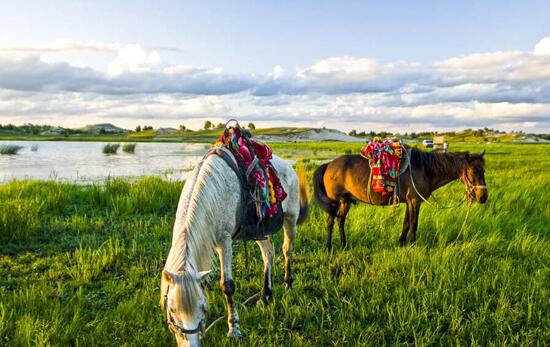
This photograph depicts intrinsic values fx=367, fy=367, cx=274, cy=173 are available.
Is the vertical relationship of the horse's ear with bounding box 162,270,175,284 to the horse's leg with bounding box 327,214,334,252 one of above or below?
above

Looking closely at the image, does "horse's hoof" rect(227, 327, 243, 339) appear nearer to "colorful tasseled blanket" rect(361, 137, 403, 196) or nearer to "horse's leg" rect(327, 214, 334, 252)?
"horse's leg" rect(327, 214, 334, 252)

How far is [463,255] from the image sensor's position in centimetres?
513

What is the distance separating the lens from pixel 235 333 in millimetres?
3309

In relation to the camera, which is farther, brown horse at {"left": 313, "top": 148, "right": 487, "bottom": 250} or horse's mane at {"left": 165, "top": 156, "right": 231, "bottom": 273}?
brown horse at {"left": 313, "top": 148, "right": 487, "bottom": 250}

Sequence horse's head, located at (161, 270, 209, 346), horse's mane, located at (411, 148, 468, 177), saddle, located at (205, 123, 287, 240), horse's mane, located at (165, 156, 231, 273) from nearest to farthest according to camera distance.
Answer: horse's head, located at (161, 270, 209, 346), horse's mane, located at (165, 156, 231, 273), saddle, located at (205, 123, 287, 240), horse's mane, located at (411, 148, 468, 177)

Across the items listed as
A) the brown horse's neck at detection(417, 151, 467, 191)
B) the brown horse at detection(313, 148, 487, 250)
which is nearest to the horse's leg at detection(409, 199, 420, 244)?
the brown horse at detection(313, 148, 487, 250)

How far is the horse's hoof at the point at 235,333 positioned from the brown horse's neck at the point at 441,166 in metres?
4.29

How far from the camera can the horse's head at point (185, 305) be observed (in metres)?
2.32

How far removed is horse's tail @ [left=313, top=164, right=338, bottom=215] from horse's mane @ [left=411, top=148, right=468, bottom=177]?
1.58 m

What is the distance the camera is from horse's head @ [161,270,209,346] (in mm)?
2320

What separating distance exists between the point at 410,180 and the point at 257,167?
330cm

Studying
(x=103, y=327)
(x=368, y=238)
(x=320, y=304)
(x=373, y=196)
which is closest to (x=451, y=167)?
(x=373, y=196)

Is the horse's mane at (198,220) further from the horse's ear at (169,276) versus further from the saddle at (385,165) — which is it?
the saddle at (385,165)

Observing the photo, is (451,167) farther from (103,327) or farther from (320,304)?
(103,327)
